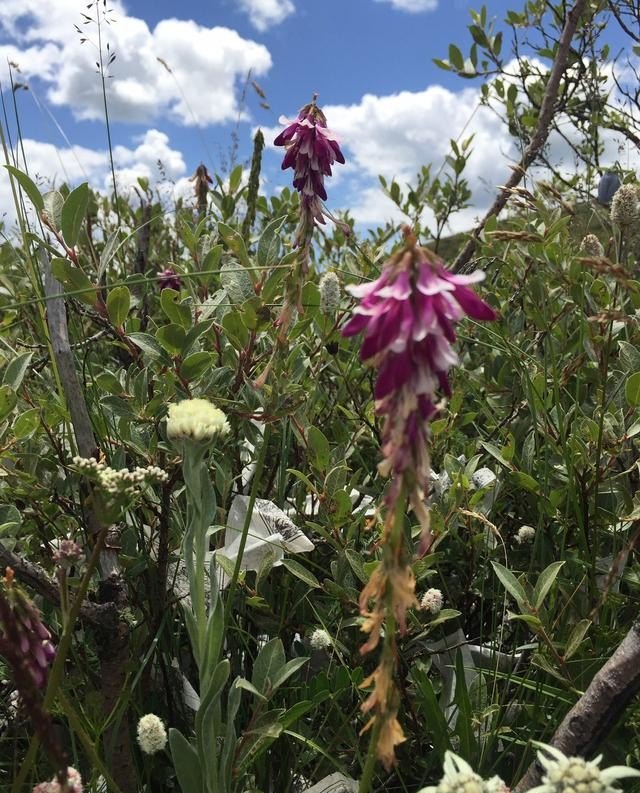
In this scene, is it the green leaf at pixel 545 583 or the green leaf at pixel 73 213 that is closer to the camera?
the green leaf at pixel 545 583

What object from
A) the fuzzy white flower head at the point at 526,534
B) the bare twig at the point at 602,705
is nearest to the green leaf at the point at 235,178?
the fuzzy white flower head at the point at 526,534

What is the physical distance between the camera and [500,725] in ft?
4.19

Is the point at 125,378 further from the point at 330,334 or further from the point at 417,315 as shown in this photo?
the point at 417,315

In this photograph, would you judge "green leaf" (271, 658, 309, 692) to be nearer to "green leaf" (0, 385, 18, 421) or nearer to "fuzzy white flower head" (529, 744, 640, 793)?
"fuzzy white flower head" (529, 744, 640, 793)

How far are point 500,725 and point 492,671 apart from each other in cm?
11

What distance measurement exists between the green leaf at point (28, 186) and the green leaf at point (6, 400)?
0.38 metres

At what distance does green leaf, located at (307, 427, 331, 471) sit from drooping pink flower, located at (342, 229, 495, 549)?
834 millimetres

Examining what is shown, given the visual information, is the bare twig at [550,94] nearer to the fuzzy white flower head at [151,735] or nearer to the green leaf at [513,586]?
the green leaf at [513,586]

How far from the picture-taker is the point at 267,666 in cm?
114

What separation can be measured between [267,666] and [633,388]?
3.02 feet

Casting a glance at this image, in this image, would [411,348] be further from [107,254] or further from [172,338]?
[107,254]

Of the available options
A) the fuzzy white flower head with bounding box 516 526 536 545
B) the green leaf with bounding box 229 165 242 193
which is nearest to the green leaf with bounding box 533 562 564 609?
the fuzzy white flower head with bounding box 516 526 536 545

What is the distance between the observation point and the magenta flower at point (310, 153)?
1.38 m

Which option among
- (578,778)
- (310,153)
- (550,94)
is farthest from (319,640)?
(550,94)
